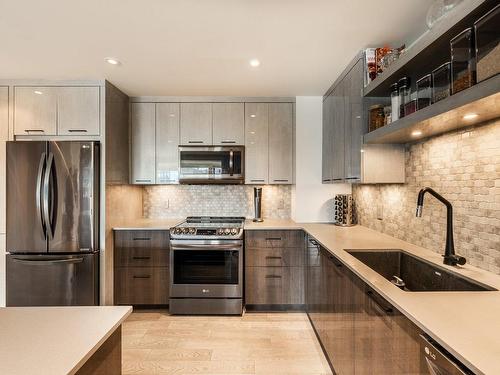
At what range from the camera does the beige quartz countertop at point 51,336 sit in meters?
0.75

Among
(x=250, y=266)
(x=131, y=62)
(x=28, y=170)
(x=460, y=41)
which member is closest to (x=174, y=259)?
(x=250, y=266)

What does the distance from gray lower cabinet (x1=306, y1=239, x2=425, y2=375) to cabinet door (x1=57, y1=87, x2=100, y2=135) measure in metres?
2.50

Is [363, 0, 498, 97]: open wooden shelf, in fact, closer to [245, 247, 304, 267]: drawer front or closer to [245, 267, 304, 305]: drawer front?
[245, 247, 304, 267]: drawer front

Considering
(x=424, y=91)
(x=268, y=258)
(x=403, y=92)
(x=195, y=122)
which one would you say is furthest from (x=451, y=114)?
(x=195, y=122)

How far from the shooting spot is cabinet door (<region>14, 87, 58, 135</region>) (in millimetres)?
2863

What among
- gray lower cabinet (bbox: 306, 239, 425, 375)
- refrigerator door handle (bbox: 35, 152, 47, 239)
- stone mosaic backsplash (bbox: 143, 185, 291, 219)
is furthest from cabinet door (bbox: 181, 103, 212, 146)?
gray lower cabinet (bbox: 306, 239, 425, 375)

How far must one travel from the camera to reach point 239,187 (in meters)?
3.71

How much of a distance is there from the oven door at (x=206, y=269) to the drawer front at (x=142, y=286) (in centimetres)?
16

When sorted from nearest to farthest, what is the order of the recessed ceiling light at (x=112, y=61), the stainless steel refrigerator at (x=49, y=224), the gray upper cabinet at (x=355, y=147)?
the gray upper cabinet at (x=355, y=147) → the recessed ceiling light at (x=112, y=61) → the stainless steel refrigerator at (x=49, y=224)

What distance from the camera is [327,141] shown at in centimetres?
314

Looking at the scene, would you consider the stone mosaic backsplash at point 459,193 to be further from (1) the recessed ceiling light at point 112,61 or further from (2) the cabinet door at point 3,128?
(2) the cabinet door at point 3,128

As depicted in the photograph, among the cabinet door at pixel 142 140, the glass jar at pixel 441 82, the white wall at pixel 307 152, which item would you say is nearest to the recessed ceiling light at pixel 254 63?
the white wall at pixel 307 152

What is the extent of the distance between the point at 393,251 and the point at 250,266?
59.2 inches

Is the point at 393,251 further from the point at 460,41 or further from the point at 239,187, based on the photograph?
the point at 239,187
